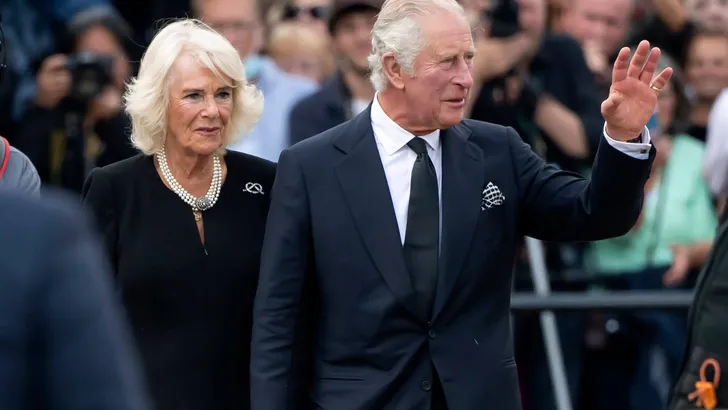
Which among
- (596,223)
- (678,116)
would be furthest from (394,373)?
(678,116)

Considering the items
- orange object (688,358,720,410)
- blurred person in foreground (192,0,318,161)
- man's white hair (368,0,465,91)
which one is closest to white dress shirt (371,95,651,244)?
man's white hair (368,0,465,91)

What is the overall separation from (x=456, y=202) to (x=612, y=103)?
0.53 metres

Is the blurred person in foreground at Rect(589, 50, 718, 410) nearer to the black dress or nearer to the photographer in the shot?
the photographer

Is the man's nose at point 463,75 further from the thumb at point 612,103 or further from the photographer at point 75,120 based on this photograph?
the photographer at point 75,120

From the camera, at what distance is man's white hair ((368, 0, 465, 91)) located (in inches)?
168

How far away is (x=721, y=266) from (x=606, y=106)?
634mm

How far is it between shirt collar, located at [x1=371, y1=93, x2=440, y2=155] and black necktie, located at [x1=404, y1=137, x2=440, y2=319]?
0.08m

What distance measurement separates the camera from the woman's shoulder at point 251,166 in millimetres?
4598

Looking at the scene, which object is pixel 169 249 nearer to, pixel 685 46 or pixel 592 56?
pixel 592 56

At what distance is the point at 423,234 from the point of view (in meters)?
4.20

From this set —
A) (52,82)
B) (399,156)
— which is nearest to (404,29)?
(399,156)

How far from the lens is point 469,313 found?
4.18 m

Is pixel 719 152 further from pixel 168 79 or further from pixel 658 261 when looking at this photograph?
pixel 168 79

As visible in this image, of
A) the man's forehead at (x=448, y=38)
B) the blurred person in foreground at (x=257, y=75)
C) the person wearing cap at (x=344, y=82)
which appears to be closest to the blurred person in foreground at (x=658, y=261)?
the person wearing cap at (x=344, y=82)
